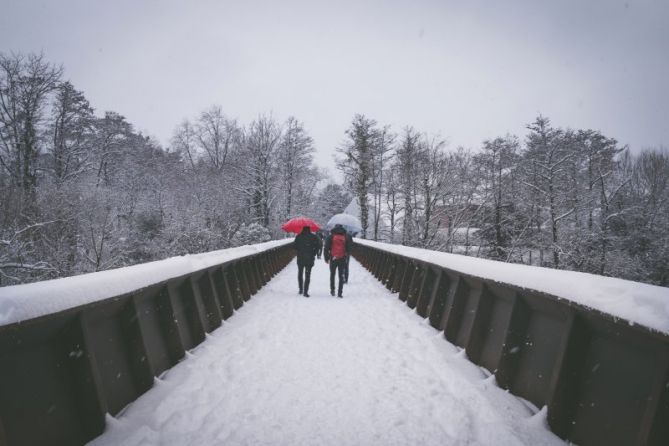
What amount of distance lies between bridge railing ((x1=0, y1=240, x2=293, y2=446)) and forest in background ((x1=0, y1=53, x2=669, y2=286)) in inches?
436

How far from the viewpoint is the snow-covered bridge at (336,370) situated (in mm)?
2240

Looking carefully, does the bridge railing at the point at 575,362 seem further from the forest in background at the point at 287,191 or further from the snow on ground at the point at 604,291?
the forest in background at the point at 287,191

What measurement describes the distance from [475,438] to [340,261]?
7018 mm

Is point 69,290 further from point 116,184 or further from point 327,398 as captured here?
point 116,184

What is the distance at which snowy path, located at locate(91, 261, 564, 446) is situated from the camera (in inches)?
112

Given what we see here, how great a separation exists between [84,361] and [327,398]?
2203 mm

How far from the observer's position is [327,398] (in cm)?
346

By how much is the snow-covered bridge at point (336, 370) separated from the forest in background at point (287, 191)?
37.8ft

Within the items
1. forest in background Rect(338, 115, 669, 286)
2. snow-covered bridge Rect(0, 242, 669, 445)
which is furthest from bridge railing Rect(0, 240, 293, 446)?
forest in background Rect(338, 115, 669, 286)

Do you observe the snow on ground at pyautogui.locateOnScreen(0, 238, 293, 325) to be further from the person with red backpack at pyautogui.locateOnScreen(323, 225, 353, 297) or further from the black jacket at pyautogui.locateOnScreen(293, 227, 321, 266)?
the person with red backpack at pyautogui.locateOnScreen(323, 225, 353, 297)

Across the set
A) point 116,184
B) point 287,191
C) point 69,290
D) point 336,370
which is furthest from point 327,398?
point 287,191

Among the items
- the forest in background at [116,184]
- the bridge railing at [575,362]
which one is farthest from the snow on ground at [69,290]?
the forest in background at [116,184]

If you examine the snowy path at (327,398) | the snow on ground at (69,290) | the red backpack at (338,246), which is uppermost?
the snow on ground at (69,290)

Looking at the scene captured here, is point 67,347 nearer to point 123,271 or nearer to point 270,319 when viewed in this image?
point 123,271
